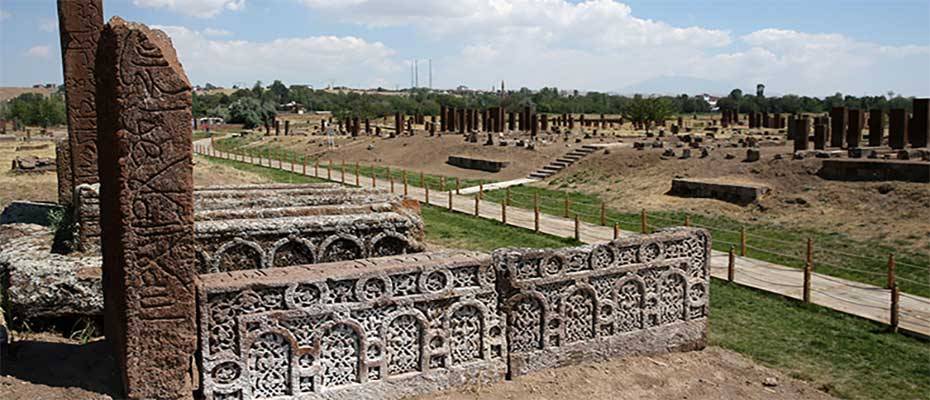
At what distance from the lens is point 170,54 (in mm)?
5477

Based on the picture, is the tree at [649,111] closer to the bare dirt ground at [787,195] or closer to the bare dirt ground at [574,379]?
the bare dirt ground at [787,195]

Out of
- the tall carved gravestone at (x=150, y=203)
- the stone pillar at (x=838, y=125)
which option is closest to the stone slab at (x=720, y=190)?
the stone pillar at (x=838, y=125)

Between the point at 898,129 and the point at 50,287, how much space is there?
23.0m

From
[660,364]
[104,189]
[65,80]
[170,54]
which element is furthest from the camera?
[65,80]

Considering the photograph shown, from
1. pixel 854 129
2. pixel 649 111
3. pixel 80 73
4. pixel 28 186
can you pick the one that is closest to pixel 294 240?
pixel 80 73

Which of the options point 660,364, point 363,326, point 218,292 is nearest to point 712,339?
point 660,364

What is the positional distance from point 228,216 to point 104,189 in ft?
9.93

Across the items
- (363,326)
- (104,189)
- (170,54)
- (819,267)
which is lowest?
(819,267)

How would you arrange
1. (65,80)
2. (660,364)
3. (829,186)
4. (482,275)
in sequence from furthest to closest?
(829,186) → (65,80) → (660,364) → (482,275)

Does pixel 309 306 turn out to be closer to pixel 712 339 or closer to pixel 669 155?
pixel 712 339

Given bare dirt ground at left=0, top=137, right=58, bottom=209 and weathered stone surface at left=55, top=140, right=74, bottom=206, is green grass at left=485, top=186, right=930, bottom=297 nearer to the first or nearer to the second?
weathered stone surface at left=55, top=140, right=74, bottom=206

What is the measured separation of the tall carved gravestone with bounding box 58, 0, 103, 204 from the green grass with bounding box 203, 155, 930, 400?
864cm

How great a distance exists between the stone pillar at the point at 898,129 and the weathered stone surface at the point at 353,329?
67.2 feet

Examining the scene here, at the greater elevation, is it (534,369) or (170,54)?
(170,54)
